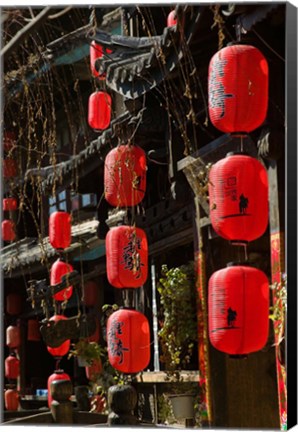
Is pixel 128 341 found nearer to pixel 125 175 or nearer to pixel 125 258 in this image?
pixel 125 258

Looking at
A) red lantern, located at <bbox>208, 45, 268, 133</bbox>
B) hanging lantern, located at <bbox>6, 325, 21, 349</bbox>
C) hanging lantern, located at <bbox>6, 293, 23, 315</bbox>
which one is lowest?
hanging lantern, located at <bbox>6, 325, 21, 349</bbox>

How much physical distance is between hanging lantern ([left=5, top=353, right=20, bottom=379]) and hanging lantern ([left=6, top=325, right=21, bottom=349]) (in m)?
0.64

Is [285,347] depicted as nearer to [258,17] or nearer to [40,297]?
[258,17]

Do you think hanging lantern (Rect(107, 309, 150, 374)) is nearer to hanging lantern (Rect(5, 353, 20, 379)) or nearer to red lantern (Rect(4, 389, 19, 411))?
red lantern (Rect(4, 389, 19, 411))

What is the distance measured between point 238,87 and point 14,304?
38.4ft

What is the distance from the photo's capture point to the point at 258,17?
23.8ft

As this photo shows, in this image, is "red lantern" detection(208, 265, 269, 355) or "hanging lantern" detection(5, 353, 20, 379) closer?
"red lantern" detection(208, 265, 269, 355)

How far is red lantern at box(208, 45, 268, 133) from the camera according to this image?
22.4 feet

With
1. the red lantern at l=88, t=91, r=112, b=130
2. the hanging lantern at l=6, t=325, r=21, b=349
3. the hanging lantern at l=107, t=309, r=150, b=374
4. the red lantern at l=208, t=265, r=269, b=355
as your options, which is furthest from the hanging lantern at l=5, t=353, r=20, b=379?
the red lantern at l=208, t=265, r=269, b=355

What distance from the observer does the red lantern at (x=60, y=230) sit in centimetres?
1207

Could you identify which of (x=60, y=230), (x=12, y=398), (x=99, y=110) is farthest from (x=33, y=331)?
(x=99, y=110)

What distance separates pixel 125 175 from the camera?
9.15m

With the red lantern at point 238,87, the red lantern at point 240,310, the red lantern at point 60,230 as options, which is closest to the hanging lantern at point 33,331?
the red lantern at point 60,230

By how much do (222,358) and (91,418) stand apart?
5.34ft
